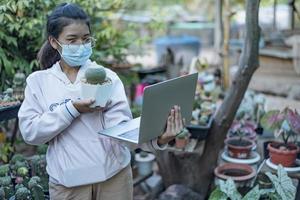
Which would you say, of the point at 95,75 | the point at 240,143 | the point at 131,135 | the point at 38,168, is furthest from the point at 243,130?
the point at 95,75

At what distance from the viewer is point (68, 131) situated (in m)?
1.55

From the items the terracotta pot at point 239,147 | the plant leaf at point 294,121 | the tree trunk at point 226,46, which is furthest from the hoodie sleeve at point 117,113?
the tree trunk at point 226,46

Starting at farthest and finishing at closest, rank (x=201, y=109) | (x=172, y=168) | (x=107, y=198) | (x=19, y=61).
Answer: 1. (x=201, y=109)
2. (x=172, y=168)
3. (x=19, y=61)
4. (x=107, y=198)

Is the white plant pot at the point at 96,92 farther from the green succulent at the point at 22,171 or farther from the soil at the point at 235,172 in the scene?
the soil at the point at 235,172

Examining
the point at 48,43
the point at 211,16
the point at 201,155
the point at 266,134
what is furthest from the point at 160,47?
the point at 48,43

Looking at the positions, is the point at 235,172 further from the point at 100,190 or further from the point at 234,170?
the point at 100,190

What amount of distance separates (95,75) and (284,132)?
157 cm

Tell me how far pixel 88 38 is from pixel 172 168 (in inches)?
65.8

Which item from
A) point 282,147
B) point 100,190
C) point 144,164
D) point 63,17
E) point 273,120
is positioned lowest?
point 144,164

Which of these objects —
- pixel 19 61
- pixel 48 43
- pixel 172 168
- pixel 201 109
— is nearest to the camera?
pixel 48 43

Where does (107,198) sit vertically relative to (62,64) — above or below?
below

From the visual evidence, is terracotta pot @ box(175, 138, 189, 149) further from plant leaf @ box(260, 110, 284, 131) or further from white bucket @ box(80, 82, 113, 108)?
white bucket @ box(80, 82, 113, 108)

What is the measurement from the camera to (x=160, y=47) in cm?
798

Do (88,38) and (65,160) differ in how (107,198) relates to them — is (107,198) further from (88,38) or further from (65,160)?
(88,38)
